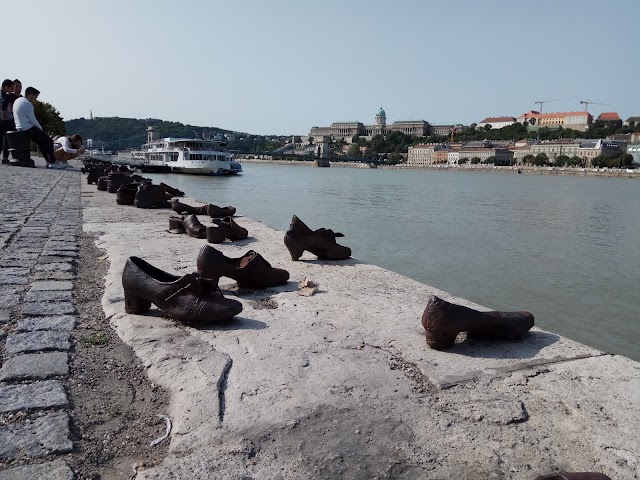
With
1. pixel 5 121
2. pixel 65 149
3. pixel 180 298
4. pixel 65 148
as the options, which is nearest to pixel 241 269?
pixel 180 298

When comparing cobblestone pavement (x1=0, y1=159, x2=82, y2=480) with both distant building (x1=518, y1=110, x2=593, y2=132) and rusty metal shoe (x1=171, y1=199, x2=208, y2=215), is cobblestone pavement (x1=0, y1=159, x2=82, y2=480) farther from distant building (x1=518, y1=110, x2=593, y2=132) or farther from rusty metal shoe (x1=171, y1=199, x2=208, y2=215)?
distant building (x1=518, y1=110, x2=593, y2=132)

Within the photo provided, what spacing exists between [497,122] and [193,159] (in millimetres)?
161499

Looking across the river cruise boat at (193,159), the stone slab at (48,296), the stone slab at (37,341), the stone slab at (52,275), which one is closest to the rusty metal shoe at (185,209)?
the stone slab at (52,275)

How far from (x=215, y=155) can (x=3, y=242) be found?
150 feet

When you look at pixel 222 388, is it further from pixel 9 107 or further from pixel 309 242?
pixel 9 107

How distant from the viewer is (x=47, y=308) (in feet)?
10.4

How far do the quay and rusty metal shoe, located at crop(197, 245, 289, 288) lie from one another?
7.1 inches

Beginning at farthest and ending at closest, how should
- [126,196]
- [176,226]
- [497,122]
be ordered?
[497,122] < [126,196] < [176,226]

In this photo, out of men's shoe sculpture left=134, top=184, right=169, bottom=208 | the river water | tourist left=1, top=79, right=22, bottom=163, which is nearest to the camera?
the river water

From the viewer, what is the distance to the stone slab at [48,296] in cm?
335

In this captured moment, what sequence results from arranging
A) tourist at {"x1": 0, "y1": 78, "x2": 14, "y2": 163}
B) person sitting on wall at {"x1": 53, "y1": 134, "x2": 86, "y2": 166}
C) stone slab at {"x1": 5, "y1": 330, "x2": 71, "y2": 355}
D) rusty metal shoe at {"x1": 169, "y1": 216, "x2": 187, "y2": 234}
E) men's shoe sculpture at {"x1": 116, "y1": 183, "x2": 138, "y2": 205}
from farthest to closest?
person sitting on wall at {"x1": 53, "y1": 134, "x2": 86, "y2": 166} → tourist at {"x1": 0, "y1": 78, "x2": 14, "y2": 163} → men's shoe sculpture at {"x1": 116, "y1": 183, "x2": 138, "y2": 205} → rusty metal shoe at {"x1": 169, "y1": 216, "x2": 187, "y2": 234} → stone slab at {"x1": 5, "y1": 330, "x2": 71, "y2": 355}

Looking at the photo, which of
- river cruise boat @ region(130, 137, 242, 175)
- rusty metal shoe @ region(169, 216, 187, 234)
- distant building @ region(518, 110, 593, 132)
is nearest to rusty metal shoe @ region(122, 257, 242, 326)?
rusty metal shoe @ region(169, 216, 187, 234)

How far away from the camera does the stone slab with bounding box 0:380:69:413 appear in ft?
6.71

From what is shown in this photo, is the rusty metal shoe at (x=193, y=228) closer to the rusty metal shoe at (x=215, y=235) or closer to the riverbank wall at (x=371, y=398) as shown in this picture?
the rusty metal shoe at (x=215, y=235)
